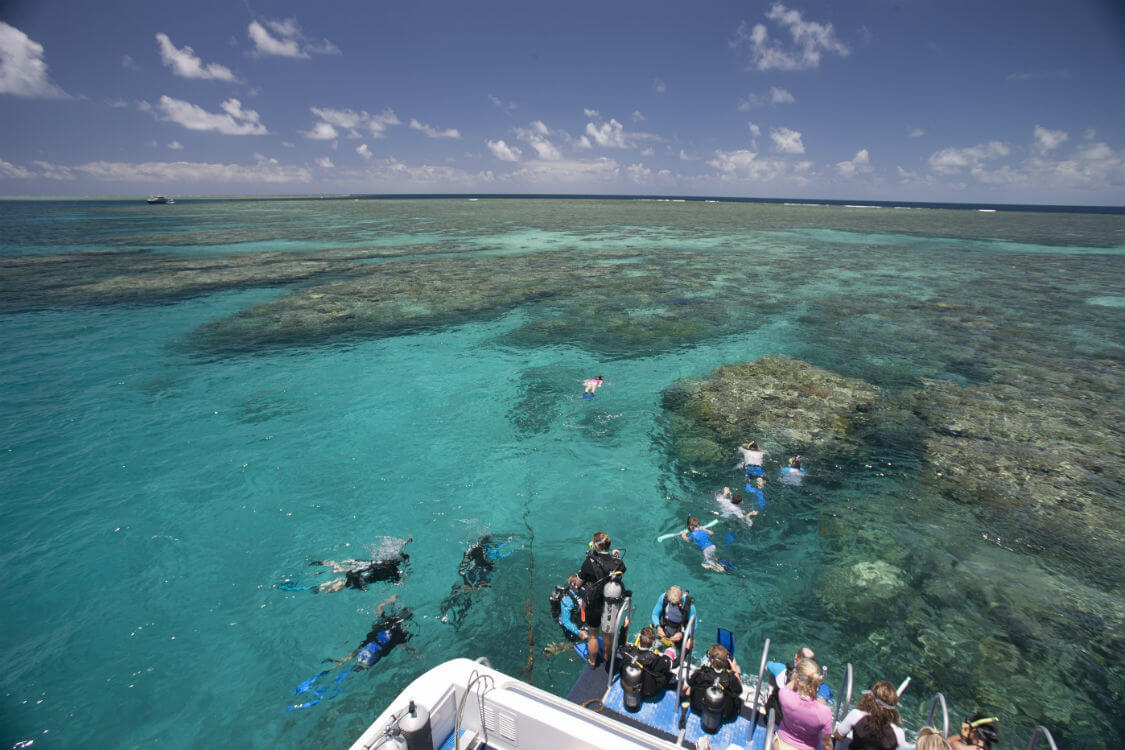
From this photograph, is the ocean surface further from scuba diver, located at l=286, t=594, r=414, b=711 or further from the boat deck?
the boat deck

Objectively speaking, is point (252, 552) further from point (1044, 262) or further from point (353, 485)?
point (1044, 262)

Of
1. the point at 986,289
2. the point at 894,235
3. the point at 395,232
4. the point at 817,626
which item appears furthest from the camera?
the point at 894,235

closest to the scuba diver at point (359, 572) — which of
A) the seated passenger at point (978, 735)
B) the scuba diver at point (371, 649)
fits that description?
the scuba diver at point (371, 649)

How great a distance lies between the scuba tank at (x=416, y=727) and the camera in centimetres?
571

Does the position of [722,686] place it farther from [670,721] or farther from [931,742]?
[931,742]

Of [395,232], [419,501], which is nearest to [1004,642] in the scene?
[419,501]

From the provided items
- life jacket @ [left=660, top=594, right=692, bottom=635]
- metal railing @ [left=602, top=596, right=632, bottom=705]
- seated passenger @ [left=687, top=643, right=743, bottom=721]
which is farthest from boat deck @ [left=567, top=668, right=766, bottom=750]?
life jacket @ [left=660, top=594, right=692, bottom=635]

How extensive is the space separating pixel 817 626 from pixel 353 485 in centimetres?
1349

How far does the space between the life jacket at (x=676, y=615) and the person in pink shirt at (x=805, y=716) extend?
2.17 meters

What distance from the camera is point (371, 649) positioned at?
9.65m

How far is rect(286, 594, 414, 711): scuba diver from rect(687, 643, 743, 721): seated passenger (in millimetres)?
6100

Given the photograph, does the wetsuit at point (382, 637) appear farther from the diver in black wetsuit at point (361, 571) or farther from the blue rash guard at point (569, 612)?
the blue rash guard at point (569, 612)

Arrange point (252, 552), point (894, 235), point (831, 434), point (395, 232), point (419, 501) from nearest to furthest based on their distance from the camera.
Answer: point (252, 552), point (419, 501), point (831, 434), point (395, 232), point (894, 235)

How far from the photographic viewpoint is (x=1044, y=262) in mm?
58594
